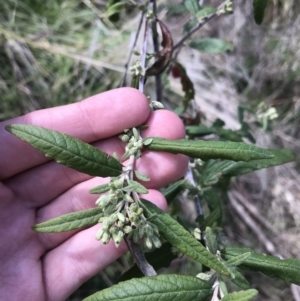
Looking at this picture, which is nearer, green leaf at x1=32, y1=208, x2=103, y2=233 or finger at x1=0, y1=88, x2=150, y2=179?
green leaf at x1=32, y1=208, x2=103, y2=233

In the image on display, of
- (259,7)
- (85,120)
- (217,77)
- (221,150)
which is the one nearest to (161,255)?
(221,150)

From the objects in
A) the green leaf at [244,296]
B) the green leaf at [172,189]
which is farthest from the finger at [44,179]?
the green leaf at [244,296]

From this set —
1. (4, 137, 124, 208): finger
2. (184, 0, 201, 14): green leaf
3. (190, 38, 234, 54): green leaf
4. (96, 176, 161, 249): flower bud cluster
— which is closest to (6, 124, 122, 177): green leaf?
(96, 176, 161, 249): flower bud cluster

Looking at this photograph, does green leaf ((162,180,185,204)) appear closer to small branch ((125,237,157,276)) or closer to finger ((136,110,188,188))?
finger ((136,110,188,188))

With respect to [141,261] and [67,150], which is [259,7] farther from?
[141,261]

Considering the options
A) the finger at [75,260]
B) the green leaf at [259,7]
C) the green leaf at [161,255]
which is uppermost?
the green leaf at [259,7]

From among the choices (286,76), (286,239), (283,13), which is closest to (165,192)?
(286,239)

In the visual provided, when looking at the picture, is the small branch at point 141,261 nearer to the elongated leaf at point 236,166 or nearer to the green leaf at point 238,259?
the green leaf at point 238,259
